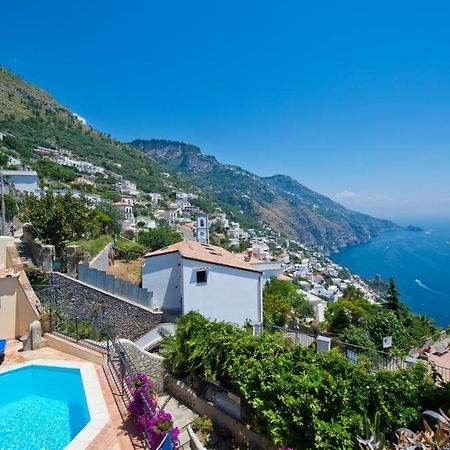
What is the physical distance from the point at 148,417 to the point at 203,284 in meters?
9.37

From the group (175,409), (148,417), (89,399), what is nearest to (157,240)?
(175,409)

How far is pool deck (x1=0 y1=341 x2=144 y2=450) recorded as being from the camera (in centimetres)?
637

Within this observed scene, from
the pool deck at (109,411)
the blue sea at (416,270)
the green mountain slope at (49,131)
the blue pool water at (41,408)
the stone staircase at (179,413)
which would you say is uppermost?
the green mountain slope at (49,131)

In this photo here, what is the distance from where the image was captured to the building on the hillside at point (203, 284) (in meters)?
15.7

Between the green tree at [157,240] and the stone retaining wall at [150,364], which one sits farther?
the green tree at [157,240]

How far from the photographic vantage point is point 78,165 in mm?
98625

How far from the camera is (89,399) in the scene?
25.7ft

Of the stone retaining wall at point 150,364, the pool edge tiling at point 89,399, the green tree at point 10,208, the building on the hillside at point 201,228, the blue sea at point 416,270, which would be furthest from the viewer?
the blue sea at point 416,270

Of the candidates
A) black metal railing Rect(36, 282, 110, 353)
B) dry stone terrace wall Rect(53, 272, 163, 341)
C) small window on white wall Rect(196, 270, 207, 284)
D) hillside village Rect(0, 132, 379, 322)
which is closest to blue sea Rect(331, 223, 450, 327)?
hillside village Rect(0, 132, 379, 322)

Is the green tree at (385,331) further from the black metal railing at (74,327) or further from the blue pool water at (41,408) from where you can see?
the blue pool water at (41,408)

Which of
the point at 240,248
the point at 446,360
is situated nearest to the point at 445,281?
the point at 240,248

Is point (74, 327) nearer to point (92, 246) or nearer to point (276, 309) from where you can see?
point (92, 246)

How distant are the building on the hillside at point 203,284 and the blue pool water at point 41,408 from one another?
6.91 metres

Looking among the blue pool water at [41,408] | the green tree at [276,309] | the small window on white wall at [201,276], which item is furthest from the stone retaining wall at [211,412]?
the green tree at [276,309]
